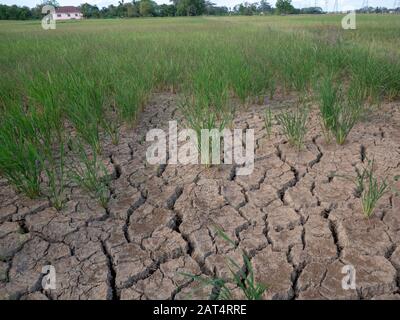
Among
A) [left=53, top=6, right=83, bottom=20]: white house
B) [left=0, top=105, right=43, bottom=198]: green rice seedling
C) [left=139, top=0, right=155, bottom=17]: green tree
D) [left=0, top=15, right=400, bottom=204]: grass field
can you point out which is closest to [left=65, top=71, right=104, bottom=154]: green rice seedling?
[left=0, top=15, right=400, bottom=204]: grass field

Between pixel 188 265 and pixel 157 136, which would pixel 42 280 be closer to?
pixel 188 265

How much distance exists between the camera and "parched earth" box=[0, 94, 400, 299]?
1.53m

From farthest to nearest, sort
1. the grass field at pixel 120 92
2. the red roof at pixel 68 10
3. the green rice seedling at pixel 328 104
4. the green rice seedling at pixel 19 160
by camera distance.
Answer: the red roof at pixel 68 10
the green rice seedling at pixel 328 104
the grass field at pixel 120 92
the green rice seedling at pixel 19 160

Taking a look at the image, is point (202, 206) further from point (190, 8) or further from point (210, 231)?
point (190, 8)

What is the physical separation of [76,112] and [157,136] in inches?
27.4

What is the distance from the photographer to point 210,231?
6.04 ft

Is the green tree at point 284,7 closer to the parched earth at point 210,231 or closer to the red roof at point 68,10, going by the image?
the red roof at point 68,10

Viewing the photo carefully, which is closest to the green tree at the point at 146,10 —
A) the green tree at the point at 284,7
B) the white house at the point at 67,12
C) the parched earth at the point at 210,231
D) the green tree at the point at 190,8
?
the green tree at the point at 190,8

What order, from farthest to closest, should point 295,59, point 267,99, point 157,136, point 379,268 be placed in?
1. point 295,59
2. point 267,99
3. point 157,136
4. point 379,268

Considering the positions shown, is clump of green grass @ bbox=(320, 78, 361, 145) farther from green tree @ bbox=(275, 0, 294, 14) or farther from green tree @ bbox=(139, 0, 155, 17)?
green tree @ bbox=(275, 0, 294, 14)

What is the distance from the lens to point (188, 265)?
1.64 meters

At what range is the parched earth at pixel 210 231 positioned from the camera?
153cm


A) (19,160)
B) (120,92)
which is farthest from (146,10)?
(19,160)
